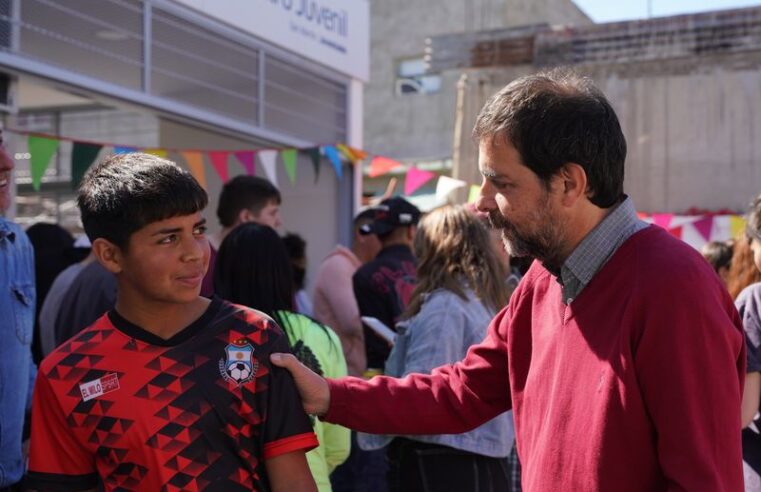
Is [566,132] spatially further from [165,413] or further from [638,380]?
[165,413]

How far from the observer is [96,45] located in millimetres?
6621

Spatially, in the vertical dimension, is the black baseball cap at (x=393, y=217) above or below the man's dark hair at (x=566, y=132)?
below

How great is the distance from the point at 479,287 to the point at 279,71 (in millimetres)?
4745

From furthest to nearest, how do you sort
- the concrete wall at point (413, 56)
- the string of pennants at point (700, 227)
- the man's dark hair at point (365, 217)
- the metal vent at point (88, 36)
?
the concrete wall at point (413, 56) < the string of pennants at point (700, 227) < the man's dark hair at point (365, 217) < the metal vent at point (88, 36)

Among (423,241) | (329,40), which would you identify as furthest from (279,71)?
(423,241)

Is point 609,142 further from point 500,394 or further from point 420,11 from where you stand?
point 420,11

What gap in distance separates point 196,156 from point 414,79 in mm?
15085

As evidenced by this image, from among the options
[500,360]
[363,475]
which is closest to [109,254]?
[500,360]

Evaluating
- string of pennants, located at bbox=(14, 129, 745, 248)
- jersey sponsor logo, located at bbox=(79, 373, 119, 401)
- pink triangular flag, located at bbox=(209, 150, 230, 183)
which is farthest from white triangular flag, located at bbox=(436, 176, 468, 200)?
jersey sponsor logo, located at bbox=(79, 373, 119, 401)

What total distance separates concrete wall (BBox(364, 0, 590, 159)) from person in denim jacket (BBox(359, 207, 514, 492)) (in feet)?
54.9

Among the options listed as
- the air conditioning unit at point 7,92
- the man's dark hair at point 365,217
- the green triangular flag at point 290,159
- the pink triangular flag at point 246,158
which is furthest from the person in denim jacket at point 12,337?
the green triangular flag at point 290,159

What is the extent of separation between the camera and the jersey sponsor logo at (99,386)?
2.14 meters

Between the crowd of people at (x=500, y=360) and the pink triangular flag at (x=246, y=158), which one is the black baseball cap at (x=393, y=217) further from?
the crowd of people at (x=500, y=360)

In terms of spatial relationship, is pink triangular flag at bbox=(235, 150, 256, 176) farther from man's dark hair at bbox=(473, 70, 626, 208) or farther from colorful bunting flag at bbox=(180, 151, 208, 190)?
man's dark hair at bbox=(473, 70, 626, 208)
